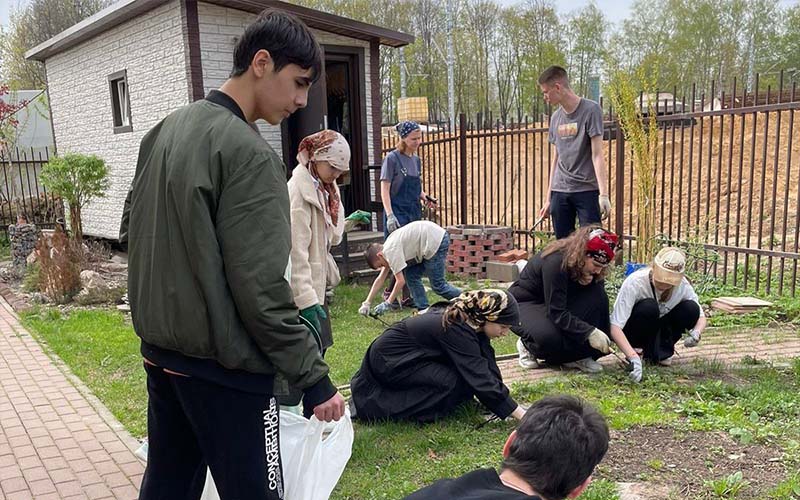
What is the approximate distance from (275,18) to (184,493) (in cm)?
147

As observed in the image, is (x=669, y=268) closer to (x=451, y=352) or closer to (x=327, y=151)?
(x=451, y=352)

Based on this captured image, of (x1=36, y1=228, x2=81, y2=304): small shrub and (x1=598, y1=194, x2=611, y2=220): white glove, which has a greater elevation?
(x1=598, y1=194, x2=611, y2=220): white glove

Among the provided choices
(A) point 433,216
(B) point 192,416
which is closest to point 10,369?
(B) point 192,416

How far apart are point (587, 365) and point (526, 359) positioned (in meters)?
0.45

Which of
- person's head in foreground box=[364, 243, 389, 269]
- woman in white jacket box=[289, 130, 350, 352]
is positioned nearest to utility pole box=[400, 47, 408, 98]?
person's head in foreground box=[364, 243, 389, 269]

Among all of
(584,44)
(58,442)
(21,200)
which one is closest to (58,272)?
(58,442)

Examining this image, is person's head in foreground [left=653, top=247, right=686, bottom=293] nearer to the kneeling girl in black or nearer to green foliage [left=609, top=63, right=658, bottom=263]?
the kneeling girl in black

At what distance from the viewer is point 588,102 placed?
19.6 feet

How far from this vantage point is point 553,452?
71.7 inches

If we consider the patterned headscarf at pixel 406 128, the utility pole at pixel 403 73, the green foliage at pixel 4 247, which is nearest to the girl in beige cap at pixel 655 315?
the patterned headscarf at pixel 406 128

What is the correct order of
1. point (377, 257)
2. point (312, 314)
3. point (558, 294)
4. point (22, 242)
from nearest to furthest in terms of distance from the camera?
1. point (312, 314)
2. point (558, 294)
3. point (377, 257)
4. point (22, 242)

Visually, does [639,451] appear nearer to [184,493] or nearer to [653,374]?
[653,374]

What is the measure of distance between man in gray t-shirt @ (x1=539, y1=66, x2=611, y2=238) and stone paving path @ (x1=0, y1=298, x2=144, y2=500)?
4.09 m

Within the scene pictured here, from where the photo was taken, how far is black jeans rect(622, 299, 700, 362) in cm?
477
